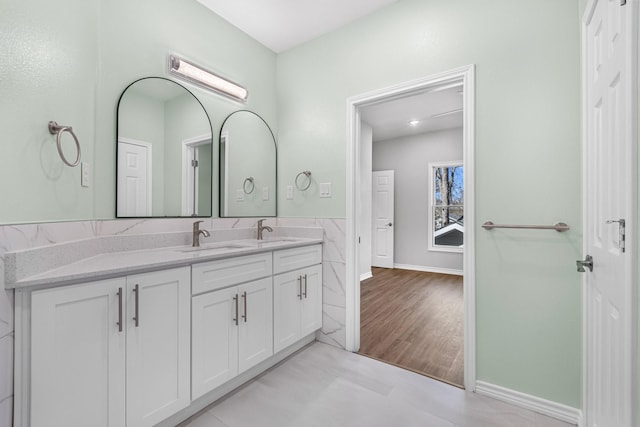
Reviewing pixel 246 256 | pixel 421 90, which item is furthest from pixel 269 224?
pixel 421 90

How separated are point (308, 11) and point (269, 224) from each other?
1872mm

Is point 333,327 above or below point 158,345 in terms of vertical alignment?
below

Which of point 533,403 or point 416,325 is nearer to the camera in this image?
point 533,403

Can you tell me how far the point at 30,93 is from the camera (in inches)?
49.5

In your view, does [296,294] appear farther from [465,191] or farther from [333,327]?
[465,191]

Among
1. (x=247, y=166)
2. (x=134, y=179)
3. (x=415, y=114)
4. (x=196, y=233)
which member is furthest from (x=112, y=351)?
(x=415, y=114)

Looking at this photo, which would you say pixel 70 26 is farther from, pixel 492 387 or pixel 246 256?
pixel 492 387

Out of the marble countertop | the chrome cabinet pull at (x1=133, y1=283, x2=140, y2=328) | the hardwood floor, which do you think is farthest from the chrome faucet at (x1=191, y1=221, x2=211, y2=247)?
the hardwood floor

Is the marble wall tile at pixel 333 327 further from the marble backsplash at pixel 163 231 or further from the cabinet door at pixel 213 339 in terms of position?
the cabinet door at pixel 213 339

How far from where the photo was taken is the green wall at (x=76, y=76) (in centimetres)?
121

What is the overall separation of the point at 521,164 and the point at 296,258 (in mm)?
1660

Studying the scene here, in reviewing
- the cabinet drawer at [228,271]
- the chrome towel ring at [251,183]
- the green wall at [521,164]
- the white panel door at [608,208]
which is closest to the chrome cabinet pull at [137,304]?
the cabinet drawer at [228,271]

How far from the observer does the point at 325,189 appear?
8.21ft

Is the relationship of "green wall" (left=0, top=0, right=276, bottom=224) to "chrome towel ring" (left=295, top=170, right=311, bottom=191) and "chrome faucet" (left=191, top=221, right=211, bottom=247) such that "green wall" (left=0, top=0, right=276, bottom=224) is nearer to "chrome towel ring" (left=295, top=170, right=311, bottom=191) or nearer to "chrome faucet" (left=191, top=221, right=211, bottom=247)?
"chrome faucet" (left=191, top=221, right=211, bottom=247)
